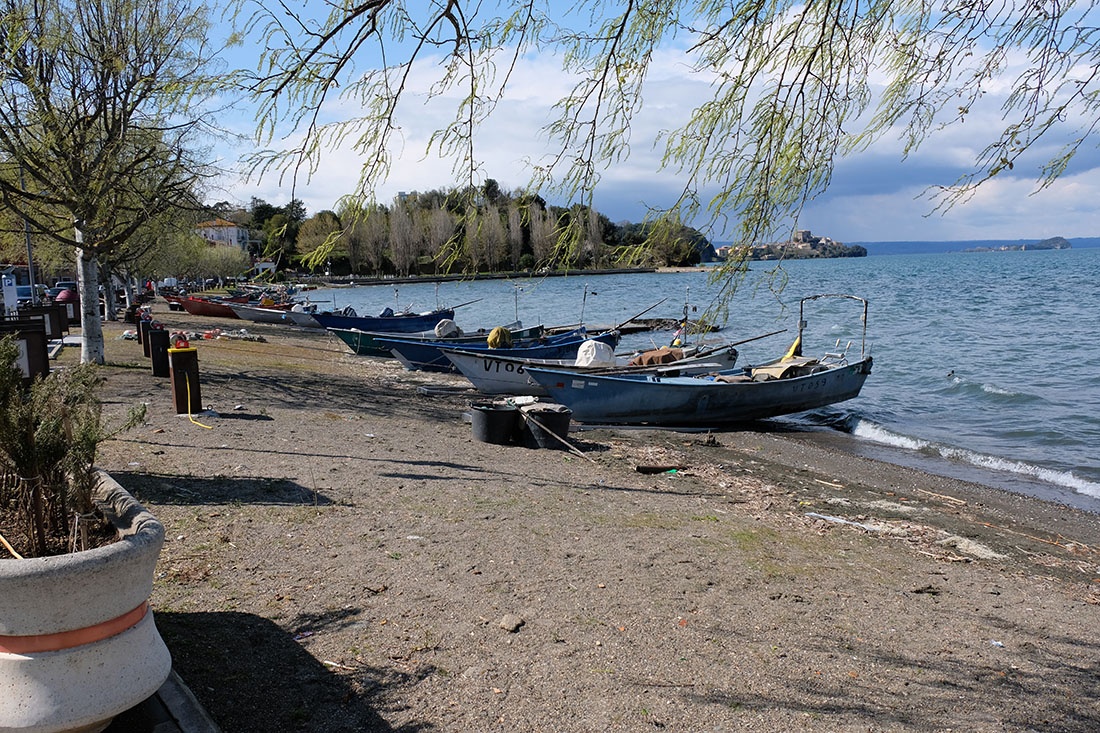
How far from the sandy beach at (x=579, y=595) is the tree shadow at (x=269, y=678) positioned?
0.01 meters

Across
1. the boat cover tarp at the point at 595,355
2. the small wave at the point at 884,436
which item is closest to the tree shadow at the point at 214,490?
the boat cover tarp at the point at 595,355

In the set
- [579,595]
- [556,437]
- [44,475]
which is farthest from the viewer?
[556,437]

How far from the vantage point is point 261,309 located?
147 ft

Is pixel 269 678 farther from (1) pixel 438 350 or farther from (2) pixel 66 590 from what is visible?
(1) pixel 438 350

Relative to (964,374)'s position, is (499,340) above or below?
above

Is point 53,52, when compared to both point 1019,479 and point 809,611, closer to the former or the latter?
point 809,611

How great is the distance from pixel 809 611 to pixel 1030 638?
5.07 feet

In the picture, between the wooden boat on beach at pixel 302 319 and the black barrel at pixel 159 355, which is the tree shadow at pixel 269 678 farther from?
the wooden boat on beach at pixel 302 319

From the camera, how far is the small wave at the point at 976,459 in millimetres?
12867

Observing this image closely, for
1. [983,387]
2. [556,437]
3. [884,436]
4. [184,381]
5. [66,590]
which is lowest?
[884,436]

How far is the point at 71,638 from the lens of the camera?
294cm

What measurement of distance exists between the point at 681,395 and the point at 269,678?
43.8ft

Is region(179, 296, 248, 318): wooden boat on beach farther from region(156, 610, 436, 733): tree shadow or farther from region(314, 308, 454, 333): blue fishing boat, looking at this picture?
region(156, 610, 436, 733): tree shadow

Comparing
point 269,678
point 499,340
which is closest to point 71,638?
point 269,678
